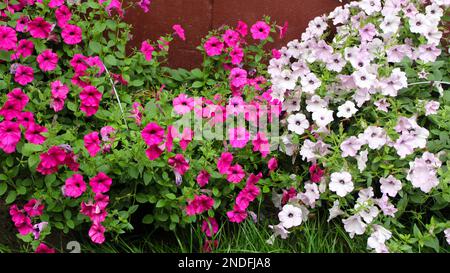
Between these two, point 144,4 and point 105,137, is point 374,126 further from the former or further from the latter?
point 144,4

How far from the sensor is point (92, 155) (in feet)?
9.38

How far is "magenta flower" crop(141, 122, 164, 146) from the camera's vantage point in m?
2.79

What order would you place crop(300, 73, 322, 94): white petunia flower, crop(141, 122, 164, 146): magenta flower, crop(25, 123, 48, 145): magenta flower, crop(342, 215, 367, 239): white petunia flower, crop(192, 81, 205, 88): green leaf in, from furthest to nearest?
crop(192, 81, 205, 88): green leaf < crop(300, 73, 322, 94): white petunia flower < crop(342, 215, 367, 239): white petunia flower < crop(25, 123, 48, 145): magenta flower < crop(141, 122, 164, 146): magenta flower

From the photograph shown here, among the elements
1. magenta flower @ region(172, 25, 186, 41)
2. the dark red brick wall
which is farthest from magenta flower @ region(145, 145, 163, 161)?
the dark red brick wall

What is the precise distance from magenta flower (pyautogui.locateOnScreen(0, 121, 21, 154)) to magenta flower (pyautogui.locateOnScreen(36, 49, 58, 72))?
48 centimetres

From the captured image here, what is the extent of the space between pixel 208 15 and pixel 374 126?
133cm

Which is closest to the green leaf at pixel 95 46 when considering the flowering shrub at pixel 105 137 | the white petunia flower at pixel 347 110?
the flowering shrub at pixel 105 137

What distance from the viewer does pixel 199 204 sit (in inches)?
116

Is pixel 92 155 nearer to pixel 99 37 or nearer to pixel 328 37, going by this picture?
pixel 99 37

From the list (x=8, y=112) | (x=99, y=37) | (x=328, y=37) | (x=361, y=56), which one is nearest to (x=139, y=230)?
(x=8, y=112)

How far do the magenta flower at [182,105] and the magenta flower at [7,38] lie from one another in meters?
0.85

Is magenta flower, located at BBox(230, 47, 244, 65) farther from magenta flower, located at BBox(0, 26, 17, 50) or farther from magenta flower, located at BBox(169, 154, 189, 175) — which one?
magenta flower, located at BBox(0, 26, 17, 50)

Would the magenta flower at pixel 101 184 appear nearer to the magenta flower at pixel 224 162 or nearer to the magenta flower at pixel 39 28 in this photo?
the magenta flower at pixel 224 162

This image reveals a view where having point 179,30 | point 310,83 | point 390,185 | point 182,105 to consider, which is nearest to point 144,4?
point 179,30
